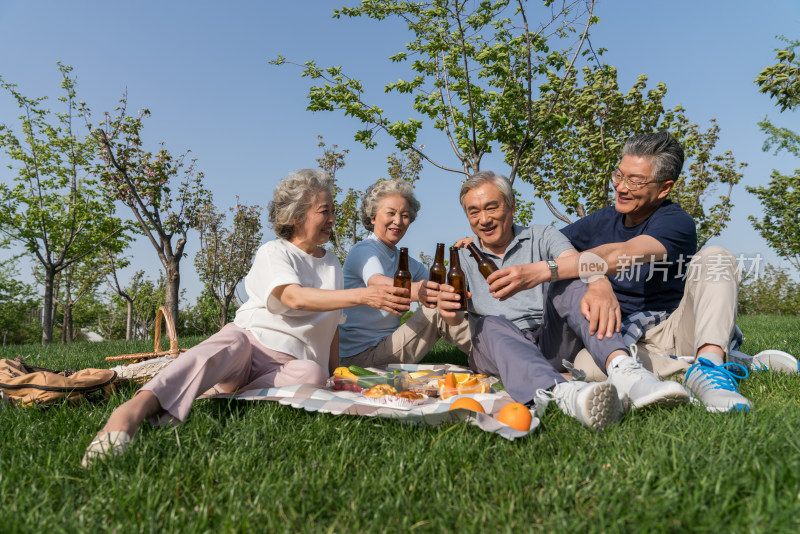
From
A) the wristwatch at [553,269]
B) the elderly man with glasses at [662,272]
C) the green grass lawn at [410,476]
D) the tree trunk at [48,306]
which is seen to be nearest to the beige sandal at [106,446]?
the green grass lawn at [410,476]

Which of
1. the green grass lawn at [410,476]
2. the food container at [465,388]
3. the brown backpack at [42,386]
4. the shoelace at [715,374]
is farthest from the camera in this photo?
the food container at [465,388]

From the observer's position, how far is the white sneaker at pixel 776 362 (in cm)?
405

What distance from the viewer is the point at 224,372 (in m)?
3.19

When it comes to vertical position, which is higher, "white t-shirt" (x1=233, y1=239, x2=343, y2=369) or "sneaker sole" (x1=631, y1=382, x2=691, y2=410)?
"white t-shirt" (x1=233, y1=239, x2=343, y2=369)

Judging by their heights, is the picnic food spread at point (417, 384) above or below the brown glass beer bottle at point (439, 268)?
below

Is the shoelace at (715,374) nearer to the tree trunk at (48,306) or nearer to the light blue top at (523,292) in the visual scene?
the light blue top at (523,292)

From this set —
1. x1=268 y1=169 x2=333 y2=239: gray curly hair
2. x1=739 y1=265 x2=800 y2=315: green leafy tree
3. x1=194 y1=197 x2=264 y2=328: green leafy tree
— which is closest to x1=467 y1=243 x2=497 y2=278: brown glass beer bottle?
x1=268 y1=169 x2=333 y2=239: gray curly hair

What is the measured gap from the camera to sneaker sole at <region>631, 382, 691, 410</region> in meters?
2.81

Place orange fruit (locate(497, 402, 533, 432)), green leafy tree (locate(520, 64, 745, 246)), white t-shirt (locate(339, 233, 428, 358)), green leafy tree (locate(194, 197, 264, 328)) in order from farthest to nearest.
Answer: green leafy tree (locate(194, 197, 264, 328)) → green leafy tree (locate(520, 64, 745, 246)) → white t-shirt (locate(339, 233, 428, 358)) → orange fruit (locate(497, 402, 533, 432))

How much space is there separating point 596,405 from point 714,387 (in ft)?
3.37

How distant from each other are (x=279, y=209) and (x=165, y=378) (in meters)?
1.62

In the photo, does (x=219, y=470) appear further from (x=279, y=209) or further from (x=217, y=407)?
(x=279, y=209)

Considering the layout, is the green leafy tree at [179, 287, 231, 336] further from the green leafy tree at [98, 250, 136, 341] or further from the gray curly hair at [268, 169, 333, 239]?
the gray curly hair at [268, 169, 333, 239]

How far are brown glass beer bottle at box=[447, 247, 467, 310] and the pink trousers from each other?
1305 millimetres
